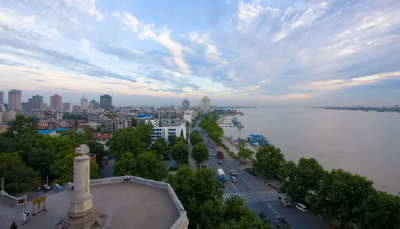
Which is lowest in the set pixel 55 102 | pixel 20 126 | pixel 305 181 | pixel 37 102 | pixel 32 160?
pixel 305 181

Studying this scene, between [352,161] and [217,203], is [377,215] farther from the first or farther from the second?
[352,161]

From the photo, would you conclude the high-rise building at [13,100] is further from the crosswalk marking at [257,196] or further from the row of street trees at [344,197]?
the row of street trees at [344,197]

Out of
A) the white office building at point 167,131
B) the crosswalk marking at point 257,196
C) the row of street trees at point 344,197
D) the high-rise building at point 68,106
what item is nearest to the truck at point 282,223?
the row of street trees at point 344,197

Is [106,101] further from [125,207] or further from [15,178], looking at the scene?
[125,207]

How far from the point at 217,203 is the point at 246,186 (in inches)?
338

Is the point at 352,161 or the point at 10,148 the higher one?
the point at 10,148

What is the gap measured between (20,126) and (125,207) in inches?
927

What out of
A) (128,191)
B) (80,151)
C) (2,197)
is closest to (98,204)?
(128,191)

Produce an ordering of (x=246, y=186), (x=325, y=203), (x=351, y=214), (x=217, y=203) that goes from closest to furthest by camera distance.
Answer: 1. (x=217, y=203)
2. (x=351, y=214)
3. (x=325, y=203)
4. (x=246, y=186)

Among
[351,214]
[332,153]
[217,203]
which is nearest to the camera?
[217,203]

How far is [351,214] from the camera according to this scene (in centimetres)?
930

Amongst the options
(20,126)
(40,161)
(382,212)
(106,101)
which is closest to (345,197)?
(382,212)

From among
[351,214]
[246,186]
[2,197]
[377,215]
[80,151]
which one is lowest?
[246,186]

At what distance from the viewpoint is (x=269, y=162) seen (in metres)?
16.5
